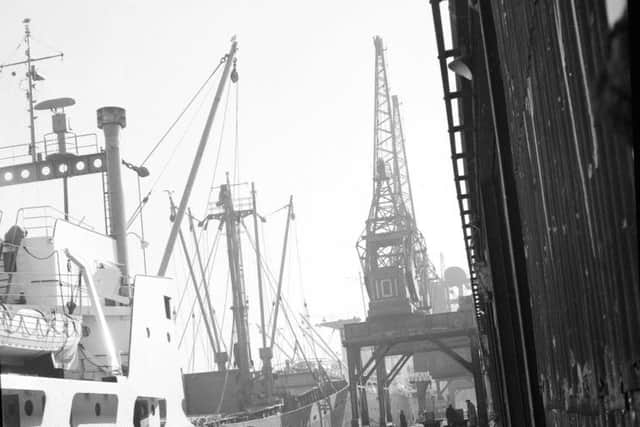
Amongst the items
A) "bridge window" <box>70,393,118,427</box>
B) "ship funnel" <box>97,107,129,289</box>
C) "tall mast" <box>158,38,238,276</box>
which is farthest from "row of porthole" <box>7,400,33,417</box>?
"tall mast" <box>158,38,238,276</box>

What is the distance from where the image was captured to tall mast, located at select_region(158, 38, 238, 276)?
106 ft

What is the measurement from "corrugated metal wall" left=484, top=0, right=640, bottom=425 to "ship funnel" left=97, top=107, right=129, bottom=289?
80.3 feet

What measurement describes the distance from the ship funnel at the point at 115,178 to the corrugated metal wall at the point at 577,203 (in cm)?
2447

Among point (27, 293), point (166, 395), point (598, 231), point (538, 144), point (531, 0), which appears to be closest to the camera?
point (598, 231)

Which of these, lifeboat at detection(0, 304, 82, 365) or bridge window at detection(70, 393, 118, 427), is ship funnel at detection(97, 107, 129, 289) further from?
lifeboat at detection(0, 304, 82, 365)

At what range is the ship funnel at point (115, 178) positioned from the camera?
28.8m

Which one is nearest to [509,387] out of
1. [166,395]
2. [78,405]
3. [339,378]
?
[78,405]

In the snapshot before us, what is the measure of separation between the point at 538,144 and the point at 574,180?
1.22m

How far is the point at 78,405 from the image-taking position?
69.2 ft

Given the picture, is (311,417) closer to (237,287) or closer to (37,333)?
(237,287)

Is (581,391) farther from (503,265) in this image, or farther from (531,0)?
(503,265)

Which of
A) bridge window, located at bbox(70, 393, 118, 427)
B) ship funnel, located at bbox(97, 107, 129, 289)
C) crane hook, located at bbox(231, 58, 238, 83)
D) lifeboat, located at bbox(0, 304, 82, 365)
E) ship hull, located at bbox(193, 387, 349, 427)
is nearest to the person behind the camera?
lifeboat, located at bbox(0, 304, 82, 365)

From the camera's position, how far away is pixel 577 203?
3137mm

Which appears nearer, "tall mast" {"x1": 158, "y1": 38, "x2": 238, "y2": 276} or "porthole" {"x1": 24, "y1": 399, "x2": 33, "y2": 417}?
"porthole" {"x1": 24, "y1": 399, "x2": 33, "y2": 417}
